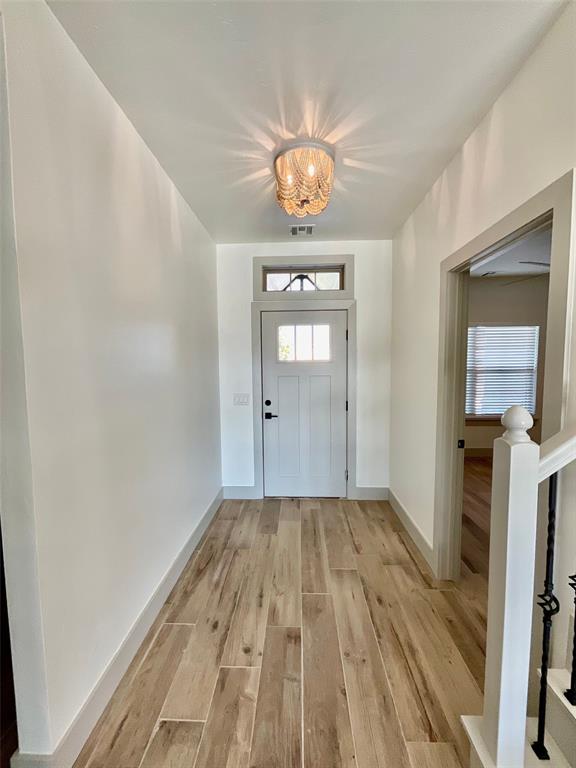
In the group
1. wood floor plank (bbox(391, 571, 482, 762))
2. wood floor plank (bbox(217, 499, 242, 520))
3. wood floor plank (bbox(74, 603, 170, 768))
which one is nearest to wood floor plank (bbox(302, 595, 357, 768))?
wood floor plank (bbox(391, 571, 482, 762))

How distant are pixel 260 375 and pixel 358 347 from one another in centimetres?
106

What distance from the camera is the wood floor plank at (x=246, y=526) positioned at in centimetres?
271

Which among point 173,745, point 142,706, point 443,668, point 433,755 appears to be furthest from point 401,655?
point 142,706

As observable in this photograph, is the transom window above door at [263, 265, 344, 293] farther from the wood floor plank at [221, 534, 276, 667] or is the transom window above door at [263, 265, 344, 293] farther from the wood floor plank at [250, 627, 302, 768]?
the wood floor plank at [250, 627, 302, 768]

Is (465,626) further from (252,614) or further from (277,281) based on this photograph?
(277,281)

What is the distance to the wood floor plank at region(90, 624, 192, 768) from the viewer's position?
4.08 ft

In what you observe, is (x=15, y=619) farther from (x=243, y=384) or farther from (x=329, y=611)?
A: (x=243, y=384)

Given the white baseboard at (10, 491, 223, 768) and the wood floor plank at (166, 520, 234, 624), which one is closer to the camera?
the white baseboard at (10, 491, 223, 768)

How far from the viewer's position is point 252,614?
6.34ft

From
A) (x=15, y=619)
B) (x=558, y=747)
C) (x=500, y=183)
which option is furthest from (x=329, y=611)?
(x=500, y=183)

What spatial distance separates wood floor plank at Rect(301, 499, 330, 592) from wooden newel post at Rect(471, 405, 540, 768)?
1.22m

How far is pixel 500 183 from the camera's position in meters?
1.53

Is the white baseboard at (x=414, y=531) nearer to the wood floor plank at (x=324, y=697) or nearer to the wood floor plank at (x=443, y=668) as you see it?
the wood floor plank at (x=443, y=668)

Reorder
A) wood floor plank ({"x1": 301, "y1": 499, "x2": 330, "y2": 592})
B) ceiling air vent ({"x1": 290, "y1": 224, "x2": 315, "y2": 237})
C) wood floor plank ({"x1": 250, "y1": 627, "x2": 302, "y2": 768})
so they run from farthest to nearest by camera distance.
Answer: ceiling air vent ({"x1": 290, "y1": 224, "x2": 315, "y2": 237}) → wood floor plank ({"x1": 301, "y1": 499, "x2": 330, "y2": 592}) → wood floor plank ({"x1": 250, "y1": 627, "x2": 302, "y2": 768})
